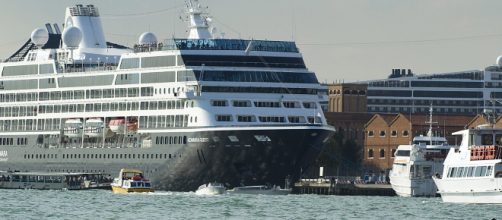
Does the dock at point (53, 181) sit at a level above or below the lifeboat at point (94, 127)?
below

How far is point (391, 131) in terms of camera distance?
195125mm

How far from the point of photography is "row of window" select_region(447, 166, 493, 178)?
351ft

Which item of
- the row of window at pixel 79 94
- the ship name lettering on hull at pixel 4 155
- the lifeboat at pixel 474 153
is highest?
the row of window at pixel 79 94

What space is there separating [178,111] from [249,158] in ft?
25.8

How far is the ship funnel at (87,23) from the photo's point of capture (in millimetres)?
149625

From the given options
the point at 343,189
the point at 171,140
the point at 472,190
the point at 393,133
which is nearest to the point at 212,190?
the point at 171,140

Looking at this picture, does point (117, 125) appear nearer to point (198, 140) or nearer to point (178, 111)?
point (178, 111)

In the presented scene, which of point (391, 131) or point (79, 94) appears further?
point (391, 131)

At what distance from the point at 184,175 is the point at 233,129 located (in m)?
5.57

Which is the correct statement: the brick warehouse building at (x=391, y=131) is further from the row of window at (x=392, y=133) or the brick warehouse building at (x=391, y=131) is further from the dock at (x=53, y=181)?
the dock at (x=53, y=181)

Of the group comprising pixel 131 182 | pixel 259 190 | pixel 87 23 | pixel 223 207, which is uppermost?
pixel 87 23

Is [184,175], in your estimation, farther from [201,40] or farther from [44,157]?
[44,157]

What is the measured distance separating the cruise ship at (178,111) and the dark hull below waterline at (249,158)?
74 mm


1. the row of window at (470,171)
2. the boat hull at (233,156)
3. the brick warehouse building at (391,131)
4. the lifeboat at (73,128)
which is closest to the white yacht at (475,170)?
the row of window at (470,171)
